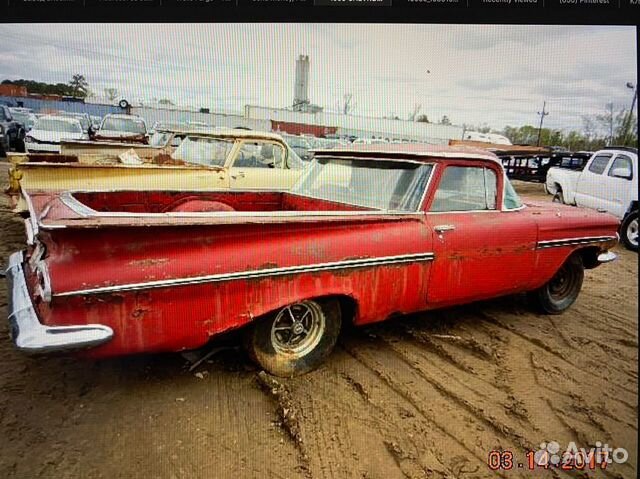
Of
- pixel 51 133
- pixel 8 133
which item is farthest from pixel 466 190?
pixel 8 133

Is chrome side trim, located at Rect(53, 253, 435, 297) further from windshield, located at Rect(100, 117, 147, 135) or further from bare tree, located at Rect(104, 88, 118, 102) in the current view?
windshield, located at Rect(100, 117, 147, 135)

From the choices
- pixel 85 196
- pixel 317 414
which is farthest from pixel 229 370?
pixel 85 196

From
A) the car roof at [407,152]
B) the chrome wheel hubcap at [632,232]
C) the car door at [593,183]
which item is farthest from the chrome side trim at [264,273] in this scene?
the car door at [593,183]

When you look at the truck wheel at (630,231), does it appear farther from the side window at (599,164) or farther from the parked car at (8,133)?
the parked car at (8,133)

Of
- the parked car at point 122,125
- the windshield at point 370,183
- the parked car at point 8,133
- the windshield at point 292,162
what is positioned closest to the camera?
the windshield at point 370,183

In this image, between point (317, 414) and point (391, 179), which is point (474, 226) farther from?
point (317, 414)

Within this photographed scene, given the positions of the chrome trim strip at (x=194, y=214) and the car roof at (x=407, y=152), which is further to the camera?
the car roof at (x=407, y=152)

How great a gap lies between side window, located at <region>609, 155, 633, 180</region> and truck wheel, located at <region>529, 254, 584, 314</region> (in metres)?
3.11

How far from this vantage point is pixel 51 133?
1077cm

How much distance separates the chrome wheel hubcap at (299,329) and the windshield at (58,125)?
11.4 m

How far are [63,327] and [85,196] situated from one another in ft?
4.37

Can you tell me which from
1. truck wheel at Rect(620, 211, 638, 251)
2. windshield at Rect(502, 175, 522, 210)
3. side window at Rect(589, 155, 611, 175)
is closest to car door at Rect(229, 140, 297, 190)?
windshield at Rect(502, 175, 522, 210)

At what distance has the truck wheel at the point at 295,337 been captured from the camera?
221cm

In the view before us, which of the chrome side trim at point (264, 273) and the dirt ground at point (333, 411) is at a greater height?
the chrome side trim at point (264, 273)
